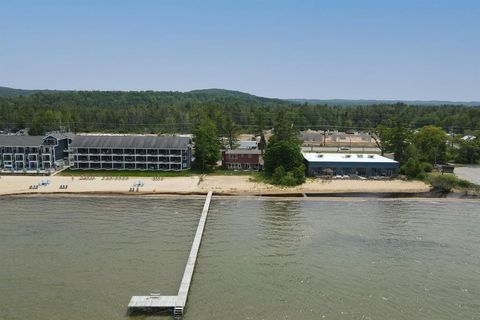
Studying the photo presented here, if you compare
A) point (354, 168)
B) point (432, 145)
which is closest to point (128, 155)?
point (354, 168)

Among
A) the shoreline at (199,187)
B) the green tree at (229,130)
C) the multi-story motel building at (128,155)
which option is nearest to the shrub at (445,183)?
the shoreline at (199,187)

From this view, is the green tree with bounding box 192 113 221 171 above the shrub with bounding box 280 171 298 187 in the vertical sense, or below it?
above

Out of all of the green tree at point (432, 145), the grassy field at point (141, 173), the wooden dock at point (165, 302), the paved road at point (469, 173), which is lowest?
the wooden dock at point (165, 302)

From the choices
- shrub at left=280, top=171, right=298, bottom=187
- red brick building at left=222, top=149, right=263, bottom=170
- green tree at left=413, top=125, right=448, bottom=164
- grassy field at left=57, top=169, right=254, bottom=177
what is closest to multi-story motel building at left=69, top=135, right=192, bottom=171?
grassy field at left=57, top=169, right=254, bottom=177

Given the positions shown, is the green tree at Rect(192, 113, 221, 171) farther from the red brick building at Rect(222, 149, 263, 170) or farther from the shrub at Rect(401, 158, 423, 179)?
the shrub at Rect(401, 158, 423, 179)

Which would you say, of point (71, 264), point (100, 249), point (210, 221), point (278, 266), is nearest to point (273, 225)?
point (210, 221)

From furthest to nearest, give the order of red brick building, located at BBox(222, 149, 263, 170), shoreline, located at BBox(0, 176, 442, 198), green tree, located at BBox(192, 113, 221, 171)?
1. red brick building, located at BBox(222, 149, 263, 170)
2. green tree, located at BBox(192, 113, 221, 171)
3. shoreline, located at BBox(0, 176, 442, 198)

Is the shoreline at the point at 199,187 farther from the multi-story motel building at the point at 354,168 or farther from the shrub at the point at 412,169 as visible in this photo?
the multi-story motel building at the point at 354,168

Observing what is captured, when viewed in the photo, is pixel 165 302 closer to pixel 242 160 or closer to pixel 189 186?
pixel 189 186
